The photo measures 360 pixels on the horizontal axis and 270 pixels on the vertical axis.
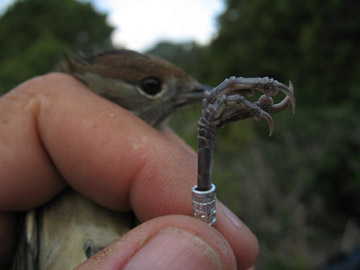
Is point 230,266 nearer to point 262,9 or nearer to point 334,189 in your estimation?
point 334,189

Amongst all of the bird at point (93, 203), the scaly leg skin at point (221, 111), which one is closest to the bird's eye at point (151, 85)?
the bird at point (93, 203)

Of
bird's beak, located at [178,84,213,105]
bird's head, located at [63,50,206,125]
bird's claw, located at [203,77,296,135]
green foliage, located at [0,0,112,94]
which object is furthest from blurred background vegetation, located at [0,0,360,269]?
green foliage, located at [0,0,112,94]

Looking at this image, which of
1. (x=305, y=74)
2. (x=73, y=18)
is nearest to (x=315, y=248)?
(x=305, y=74)

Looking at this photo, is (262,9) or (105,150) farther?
(262,9)

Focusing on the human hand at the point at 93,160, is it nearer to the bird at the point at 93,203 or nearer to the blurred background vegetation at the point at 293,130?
the bird at the point at 93,203

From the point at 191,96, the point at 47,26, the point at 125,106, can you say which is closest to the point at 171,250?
the point at 125,106

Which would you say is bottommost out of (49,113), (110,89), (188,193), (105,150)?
(188,193)

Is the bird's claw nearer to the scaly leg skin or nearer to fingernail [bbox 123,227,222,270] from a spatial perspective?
the scaly leg skin
